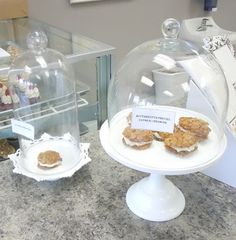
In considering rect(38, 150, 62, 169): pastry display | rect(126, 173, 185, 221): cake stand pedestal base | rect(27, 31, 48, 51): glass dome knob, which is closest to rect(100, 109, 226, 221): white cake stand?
rect(126, 173, 185, 221): cake stand pedestal base

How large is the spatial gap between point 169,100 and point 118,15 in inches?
58.1

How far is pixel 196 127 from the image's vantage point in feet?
2.39

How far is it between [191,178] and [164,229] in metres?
0.21

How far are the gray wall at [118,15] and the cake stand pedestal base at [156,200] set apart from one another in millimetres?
1418

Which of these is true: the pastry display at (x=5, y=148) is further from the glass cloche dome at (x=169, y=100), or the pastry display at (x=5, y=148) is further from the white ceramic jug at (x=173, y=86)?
the white ceramic jug at (x=173, y=86)

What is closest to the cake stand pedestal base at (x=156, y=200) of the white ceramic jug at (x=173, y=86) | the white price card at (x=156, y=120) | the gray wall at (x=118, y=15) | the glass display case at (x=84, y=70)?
the white price card at (x=156, y=120)

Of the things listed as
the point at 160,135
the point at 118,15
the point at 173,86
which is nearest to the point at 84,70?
the point at 173,86

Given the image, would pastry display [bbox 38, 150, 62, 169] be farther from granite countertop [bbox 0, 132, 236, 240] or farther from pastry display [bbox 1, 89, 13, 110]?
pastry display [bbox 1, 89, 13, 110]

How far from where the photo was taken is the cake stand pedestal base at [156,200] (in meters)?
0.71

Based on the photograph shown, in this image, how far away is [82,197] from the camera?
775 mm

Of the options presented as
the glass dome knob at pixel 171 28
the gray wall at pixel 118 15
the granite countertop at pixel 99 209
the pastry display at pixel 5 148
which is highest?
the glass dome knob at pixel 171 28

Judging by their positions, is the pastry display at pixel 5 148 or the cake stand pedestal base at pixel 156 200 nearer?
the cake stand pedestal base at pixel 156 200

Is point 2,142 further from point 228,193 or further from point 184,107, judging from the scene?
point 228,193

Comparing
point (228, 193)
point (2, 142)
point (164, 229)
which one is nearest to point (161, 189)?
point (164, 229)
